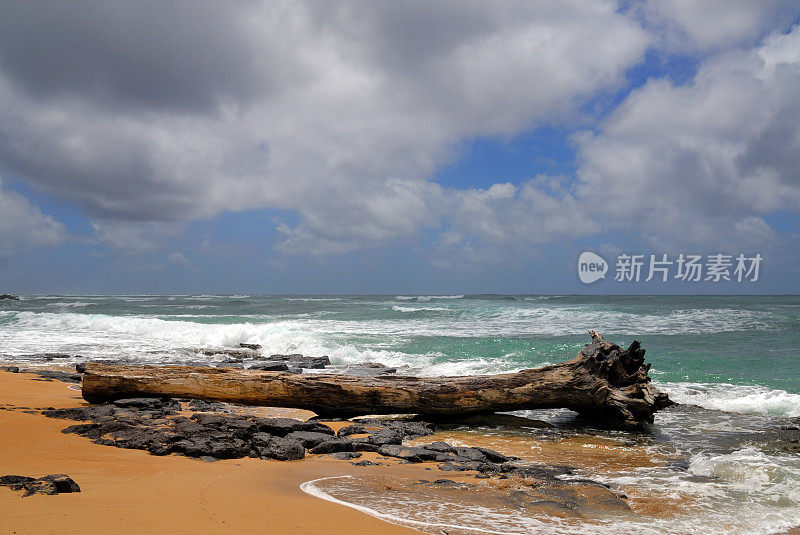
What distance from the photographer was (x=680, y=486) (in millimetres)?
4688

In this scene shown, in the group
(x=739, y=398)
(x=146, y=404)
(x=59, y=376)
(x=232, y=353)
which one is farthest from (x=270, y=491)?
(x=232, y=353)

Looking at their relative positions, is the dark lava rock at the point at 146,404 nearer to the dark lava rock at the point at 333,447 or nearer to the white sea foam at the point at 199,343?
the dark lava rock at the point at 333,447

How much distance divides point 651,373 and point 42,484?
38.0 feet

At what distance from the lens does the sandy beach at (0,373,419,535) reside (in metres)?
2.96

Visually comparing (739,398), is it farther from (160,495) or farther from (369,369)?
(160,495)

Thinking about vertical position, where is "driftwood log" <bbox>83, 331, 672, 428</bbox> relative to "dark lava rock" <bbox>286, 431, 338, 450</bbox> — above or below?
above

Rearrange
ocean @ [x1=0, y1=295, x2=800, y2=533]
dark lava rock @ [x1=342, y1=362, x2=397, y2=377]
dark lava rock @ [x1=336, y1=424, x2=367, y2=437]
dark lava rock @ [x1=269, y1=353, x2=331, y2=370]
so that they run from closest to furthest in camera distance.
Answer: ocean @ [x1=0, y1=295, x2=800, y2=533]
dark lava rock @ [x1=336, y1=424, x2=367, y2=437]
dark lava rock @ [x1=342, y1=362, x2=397, y2=377]
dark lava rock @ [x1=269, y1=353, x2=331, y2=370]

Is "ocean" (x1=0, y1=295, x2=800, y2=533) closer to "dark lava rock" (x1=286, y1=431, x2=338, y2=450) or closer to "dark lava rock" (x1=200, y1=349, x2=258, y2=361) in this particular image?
"dark lava rock" (x1=200, y1=349, x2=258, y2=361)

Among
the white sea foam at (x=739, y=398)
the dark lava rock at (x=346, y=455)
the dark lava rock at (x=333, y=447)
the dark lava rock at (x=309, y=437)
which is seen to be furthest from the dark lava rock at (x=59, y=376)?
the white sea foam at (x=739, y=398)

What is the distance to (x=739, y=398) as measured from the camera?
8.77 metres

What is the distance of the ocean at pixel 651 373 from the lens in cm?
387

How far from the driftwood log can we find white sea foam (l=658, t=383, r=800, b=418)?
6.49 ft

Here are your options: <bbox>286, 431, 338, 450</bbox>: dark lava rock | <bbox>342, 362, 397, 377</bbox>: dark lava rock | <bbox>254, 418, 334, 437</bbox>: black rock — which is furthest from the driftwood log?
<bbox>342, 362, 397, 377</bbox>: dark lava rock

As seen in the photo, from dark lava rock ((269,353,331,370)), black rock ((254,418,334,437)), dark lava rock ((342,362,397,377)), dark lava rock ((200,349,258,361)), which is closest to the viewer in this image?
black rock ((254,418,334,437))
